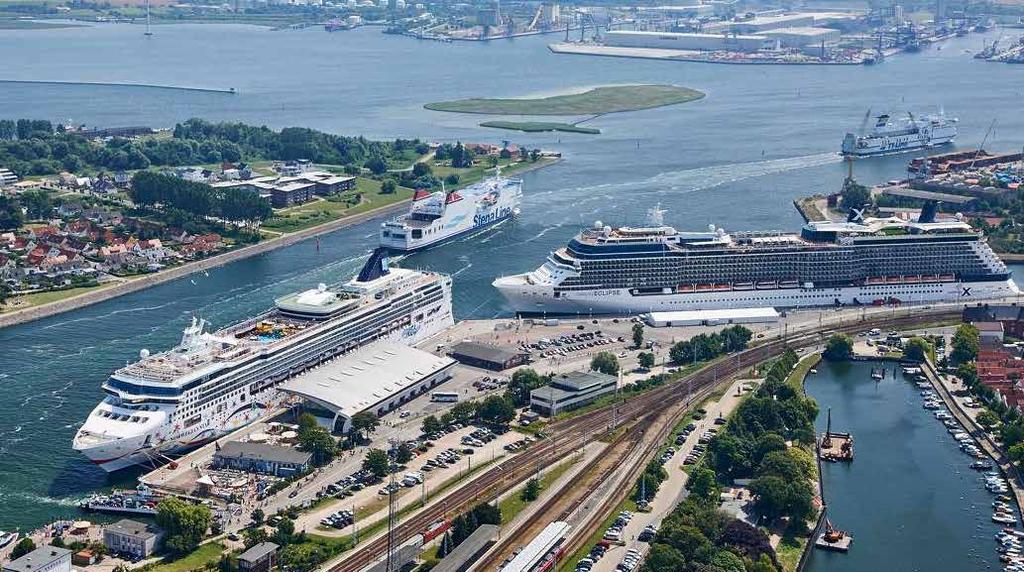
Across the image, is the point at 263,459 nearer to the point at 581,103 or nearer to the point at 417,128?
the point at 417,128

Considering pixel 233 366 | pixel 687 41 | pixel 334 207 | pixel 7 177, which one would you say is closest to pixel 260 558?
pixel 233 366

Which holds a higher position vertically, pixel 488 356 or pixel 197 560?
pixel 488 356

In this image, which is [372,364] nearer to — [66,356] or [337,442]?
[337,442]

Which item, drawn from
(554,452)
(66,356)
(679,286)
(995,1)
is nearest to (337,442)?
(554,452)

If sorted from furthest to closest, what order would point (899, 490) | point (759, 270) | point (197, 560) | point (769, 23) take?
point (769, 23) → point (759, 270) → point (899, 490) → point (197, 560)

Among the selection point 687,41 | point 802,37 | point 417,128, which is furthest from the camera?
point 687,41

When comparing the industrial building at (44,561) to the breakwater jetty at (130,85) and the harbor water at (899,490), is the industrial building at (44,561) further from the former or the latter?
the breakwater jetty at (130,85)

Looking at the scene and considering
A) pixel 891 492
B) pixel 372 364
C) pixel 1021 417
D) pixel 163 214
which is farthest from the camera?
pixel 163 214
